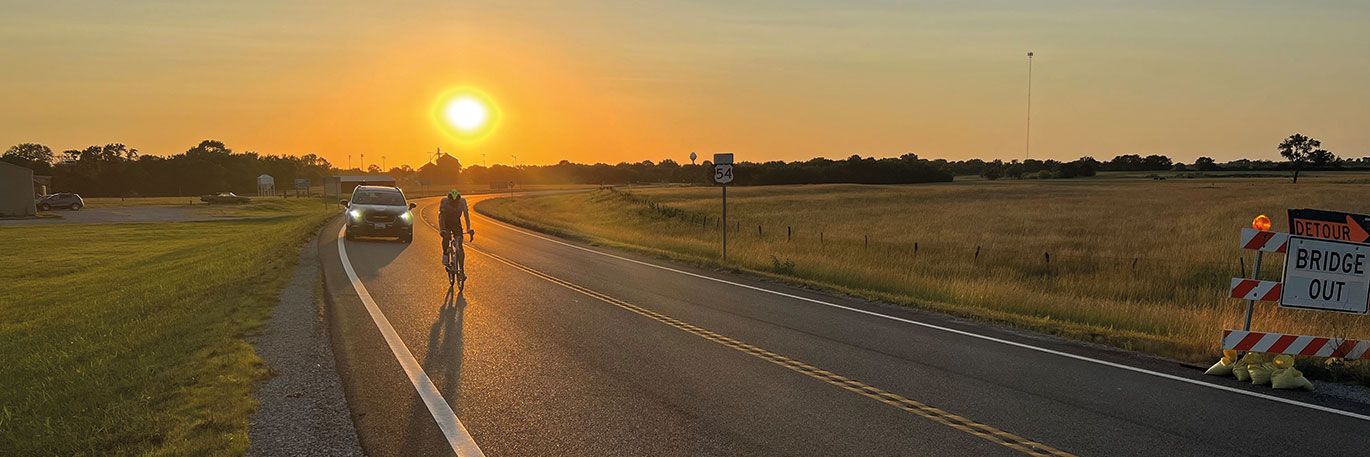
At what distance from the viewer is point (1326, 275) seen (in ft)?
26.6

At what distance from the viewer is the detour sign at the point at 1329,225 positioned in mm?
8008

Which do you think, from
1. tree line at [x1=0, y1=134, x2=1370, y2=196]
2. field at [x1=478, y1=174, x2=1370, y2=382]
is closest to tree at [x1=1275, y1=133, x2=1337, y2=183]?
tree line at [x1=0, y1=134, x2=1370, y2=196]

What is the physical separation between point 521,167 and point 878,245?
177385 millimetres

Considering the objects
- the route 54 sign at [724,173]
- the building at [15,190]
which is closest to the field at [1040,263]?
the route 54 sign at [724,173]

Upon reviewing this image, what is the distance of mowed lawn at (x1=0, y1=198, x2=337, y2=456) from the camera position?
17.7 ft

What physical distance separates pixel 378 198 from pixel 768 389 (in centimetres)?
1969

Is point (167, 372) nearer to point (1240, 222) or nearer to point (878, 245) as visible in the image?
point (878, 245)

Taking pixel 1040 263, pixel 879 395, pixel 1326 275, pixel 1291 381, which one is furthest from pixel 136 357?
pixel 1040 263

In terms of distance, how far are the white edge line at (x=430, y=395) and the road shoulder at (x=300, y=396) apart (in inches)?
23.0

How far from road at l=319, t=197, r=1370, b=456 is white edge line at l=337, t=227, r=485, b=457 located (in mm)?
26

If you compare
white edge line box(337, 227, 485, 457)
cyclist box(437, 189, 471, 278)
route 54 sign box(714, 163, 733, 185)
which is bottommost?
white edge line box(337, 227, 485, 457)

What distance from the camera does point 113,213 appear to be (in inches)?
2258

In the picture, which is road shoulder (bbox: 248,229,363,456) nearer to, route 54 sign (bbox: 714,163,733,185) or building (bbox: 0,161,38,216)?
route 54 sign (bbox: 714,163,733,185)

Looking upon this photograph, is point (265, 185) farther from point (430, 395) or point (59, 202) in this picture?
point (430, 395)
